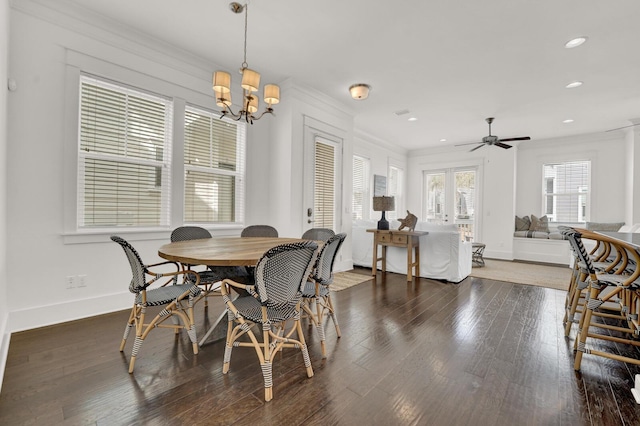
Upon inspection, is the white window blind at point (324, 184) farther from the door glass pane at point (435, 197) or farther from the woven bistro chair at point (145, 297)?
the door glass pane at point (435, 197)

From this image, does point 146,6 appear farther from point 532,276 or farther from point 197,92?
point 532,276

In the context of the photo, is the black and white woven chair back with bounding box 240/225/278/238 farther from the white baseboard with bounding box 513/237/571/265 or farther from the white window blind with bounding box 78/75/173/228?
the white baseboard with bounding box 513/237/571/265

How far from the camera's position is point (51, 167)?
2.65 meters

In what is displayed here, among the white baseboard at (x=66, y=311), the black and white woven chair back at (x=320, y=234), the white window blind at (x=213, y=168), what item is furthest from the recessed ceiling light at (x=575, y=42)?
the white baseboard at (x=66, y=311)

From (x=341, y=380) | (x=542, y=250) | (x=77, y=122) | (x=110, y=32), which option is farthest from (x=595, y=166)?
(x=77, y=122)

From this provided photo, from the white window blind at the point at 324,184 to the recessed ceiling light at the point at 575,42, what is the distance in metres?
3.20

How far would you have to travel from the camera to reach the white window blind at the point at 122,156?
113 inches

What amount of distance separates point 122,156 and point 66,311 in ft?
5.26

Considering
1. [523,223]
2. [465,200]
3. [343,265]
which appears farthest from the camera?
[465,200]

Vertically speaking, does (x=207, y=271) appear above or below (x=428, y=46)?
below

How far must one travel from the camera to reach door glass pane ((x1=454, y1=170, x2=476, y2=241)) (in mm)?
7789

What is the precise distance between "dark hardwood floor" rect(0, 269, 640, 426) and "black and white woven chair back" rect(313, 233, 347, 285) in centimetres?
57

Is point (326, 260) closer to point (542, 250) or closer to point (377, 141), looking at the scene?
point (377, 141)

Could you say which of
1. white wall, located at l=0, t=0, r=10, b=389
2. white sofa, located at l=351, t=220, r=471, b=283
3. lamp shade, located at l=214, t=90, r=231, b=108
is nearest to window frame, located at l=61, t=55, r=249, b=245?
white wall, located at l=0, t=0, r=10, b=389
